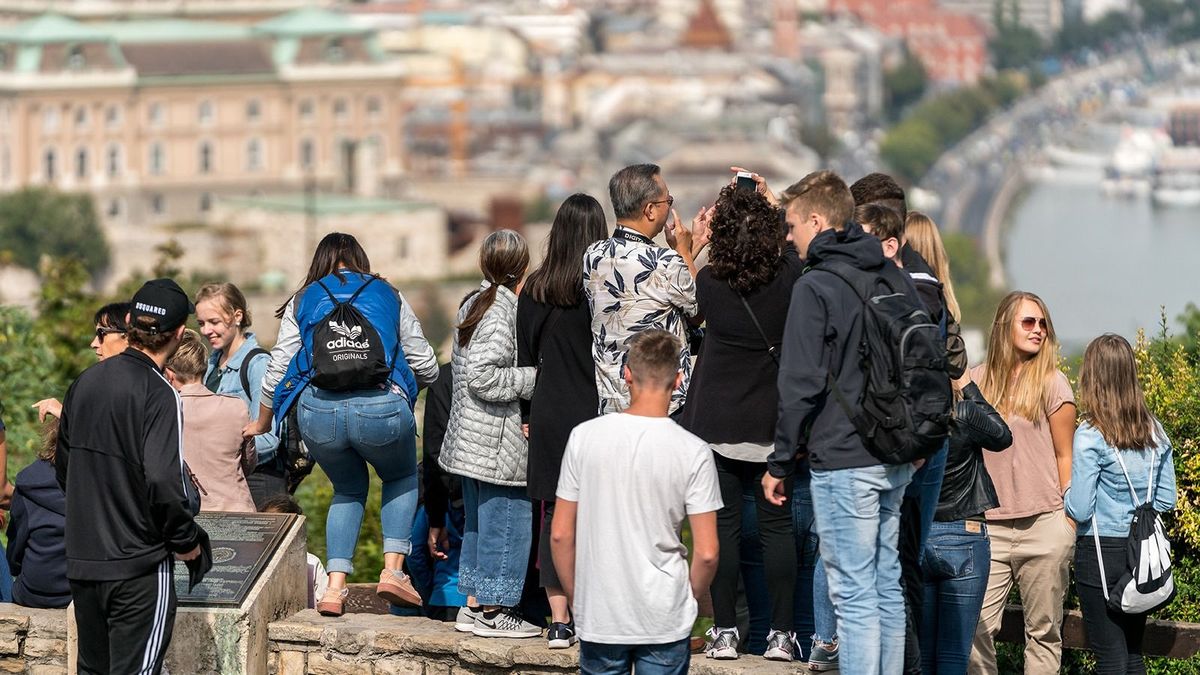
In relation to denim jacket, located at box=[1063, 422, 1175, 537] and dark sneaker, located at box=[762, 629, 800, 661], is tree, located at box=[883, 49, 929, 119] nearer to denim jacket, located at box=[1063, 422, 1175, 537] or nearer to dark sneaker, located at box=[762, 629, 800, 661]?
denim jacket, located at box=[1063, 422, 1175, 537]

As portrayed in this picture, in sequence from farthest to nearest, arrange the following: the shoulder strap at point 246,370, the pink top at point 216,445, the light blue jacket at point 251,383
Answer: the shoulder strap at point 246,370, the light blue jacket at point 251,383, the pink top at point 216,445

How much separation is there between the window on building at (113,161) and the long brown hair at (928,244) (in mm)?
89995

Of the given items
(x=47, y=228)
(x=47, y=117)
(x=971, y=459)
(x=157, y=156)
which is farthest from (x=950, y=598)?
(x=47, y=117)

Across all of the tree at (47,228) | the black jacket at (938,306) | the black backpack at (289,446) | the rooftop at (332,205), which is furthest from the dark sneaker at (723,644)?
the tree at (47,228)

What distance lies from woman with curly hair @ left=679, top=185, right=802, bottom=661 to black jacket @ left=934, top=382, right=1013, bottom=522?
1.32 ft

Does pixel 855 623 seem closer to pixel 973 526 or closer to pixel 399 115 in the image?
pixel 973 526

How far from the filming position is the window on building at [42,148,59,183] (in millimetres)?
91562

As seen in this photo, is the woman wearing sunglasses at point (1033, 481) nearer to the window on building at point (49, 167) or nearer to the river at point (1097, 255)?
the river at point (1097, 255)

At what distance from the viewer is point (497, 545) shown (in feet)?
17.4

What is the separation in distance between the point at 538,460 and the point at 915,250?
1.09m

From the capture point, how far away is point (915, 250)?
17.2 feet

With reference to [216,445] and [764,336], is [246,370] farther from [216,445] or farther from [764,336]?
[764,336]

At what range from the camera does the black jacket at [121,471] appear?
4.64 m

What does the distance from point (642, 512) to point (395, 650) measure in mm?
1217
